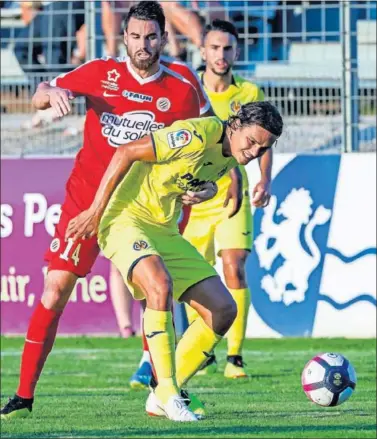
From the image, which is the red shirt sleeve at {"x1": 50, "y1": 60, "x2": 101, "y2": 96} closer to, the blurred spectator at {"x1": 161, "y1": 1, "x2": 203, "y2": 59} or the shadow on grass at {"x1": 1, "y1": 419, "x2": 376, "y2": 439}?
the shadow on grass at {"x1": 1, "y1": 419, "x2": 376, "y2": 439}

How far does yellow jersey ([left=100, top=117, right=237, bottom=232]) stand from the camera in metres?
7.22

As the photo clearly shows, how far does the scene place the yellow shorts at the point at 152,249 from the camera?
728 cm

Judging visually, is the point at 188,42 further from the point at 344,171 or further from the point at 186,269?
the point at 186,269

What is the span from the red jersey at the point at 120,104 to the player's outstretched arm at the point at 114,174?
635 millimetres

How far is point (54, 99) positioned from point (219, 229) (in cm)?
306

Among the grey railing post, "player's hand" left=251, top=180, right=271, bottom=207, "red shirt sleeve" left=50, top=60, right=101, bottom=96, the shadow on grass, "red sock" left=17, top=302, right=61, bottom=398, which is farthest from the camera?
the grey railing post

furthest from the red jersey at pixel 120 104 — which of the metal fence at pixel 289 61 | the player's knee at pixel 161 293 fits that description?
the metal fence at pixel 289 61

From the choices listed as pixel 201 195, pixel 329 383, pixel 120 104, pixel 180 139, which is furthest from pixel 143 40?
pixel 329 383

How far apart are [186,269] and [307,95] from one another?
22.0ft

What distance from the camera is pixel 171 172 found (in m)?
7.37

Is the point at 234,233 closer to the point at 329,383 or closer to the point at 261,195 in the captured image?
the point at 261,195

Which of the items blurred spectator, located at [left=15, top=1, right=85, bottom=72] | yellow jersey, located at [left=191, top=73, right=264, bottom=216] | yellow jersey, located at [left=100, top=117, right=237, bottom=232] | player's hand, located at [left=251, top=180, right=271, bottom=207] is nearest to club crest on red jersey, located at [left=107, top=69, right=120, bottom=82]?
yellow jersey, located at [left=100, top=117, right=237, bottom=232]

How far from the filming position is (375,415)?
296 inches

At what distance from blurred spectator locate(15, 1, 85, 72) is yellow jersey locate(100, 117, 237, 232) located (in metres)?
6.86
